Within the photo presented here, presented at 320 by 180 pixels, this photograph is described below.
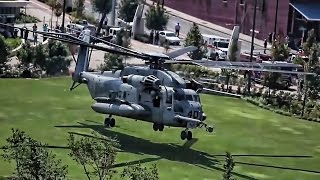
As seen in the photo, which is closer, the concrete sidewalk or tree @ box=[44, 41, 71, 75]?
tree @ box=[44, 41, 71, 75]

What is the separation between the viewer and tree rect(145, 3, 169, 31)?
211 ft

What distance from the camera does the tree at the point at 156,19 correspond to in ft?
211

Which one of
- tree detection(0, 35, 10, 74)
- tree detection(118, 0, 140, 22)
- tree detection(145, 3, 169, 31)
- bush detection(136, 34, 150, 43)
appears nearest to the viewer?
tree detection(0, 35, 10, 74)

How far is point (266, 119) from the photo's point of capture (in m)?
38.8

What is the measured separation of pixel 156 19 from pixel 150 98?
115 ft

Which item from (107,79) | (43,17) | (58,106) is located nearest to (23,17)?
(43,17)

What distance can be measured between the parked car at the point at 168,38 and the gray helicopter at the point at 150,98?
3043cm

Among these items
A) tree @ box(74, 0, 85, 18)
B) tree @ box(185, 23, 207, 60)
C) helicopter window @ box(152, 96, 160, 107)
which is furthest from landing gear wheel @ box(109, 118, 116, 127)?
tree @ box(74, 0, 85, 18)

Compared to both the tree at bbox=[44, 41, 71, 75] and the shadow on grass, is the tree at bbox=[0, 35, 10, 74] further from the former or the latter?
the shadow on grass

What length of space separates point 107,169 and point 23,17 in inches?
1950

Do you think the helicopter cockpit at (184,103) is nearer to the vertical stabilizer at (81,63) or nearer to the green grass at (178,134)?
the green grass at (178,134)

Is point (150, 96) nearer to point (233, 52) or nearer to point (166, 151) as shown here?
point (166, 151)

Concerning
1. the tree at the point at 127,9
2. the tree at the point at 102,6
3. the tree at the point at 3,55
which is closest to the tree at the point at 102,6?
the tree at the point at 102,6

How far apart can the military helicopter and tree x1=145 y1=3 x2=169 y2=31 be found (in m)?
32.1
